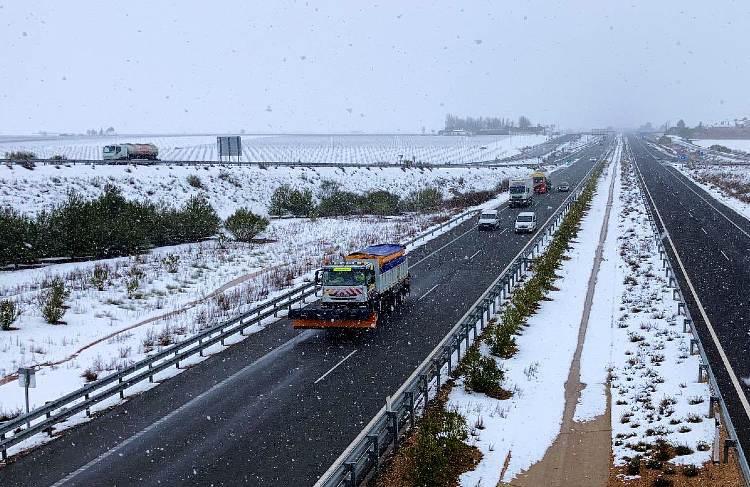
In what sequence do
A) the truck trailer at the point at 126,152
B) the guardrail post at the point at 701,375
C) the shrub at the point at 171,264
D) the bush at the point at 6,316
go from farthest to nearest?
the truck trailer at the point at 126,152 < the shrub at the point at 171,264 < the bush at the point at 6,316 < the guardrail post at the point at 701,375

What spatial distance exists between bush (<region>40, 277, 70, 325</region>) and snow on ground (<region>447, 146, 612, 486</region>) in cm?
1621

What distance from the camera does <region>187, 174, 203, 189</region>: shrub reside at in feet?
222

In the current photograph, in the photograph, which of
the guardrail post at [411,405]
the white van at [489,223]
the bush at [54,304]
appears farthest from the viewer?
the white van at [489,223]

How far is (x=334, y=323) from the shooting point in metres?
20.8

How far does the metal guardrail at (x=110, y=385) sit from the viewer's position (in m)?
13.7

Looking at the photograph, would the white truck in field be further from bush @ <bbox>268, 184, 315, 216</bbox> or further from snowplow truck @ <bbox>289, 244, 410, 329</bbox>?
snowplow truck @ <bbox>289, 244, 410, 329</bbox>

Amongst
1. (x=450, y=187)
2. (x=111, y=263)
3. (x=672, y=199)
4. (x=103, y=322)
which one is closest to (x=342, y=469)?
(x=103, y=322)

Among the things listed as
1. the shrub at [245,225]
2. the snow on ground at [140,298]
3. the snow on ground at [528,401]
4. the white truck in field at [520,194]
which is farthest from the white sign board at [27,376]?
the white truck in field at [520,194]

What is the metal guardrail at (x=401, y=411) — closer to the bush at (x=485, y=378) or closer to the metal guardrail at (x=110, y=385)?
the bush at (x=485, y=378)

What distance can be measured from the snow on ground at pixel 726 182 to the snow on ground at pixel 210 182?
100 ft

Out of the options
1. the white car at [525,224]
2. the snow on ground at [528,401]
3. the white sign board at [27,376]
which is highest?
the white car at [525,224]

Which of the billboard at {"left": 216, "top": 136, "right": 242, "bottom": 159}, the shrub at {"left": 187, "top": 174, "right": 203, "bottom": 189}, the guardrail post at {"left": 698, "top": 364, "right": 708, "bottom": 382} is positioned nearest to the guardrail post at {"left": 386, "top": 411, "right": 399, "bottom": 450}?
the guardrail post at {"left": 698, "top": 364, "right": 708, "bottom": 382}

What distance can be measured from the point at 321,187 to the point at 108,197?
36.0 meters

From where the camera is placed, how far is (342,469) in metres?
11.1
